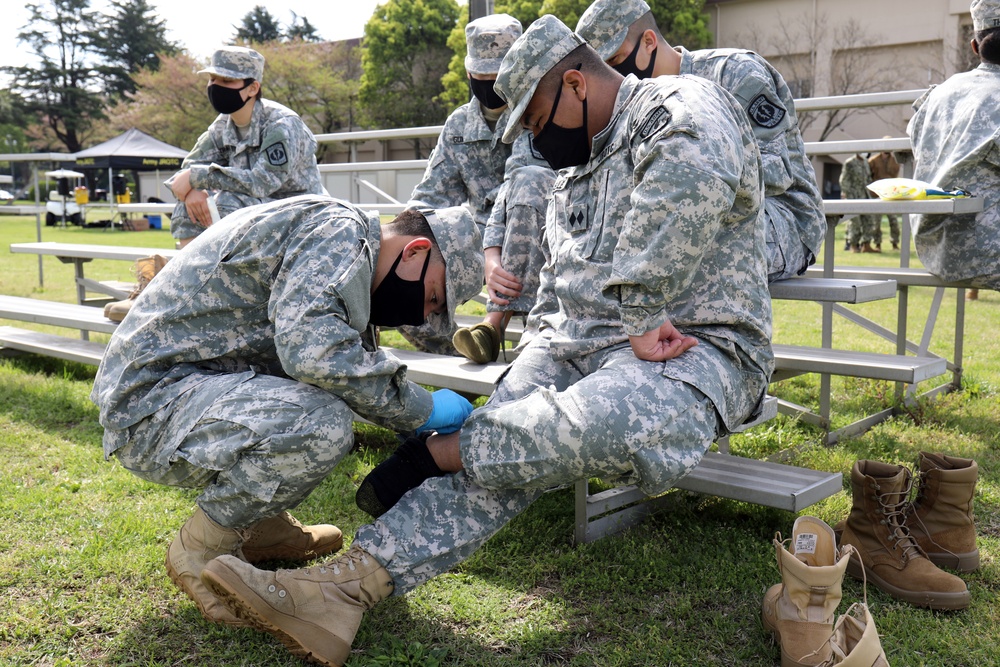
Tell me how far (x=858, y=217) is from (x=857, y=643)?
1210cm

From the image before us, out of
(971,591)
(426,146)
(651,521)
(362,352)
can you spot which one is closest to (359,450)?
(651,521)

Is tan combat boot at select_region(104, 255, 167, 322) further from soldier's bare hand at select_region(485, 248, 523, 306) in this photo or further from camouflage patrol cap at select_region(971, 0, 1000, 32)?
camouflage patrol cap at select_region(971, 0, 1000, 32)

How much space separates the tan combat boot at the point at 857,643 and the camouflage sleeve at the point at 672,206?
0.84 meters

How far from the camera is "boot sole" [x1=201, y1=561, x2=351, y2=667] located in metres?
2.13

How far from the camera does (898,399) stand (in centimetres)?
437

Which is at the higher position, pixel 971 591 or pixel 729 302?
pixel 729 302

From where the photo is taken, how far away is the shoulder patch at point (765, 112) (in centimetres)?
322

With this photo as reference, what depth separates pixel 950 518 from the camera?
2656 mm

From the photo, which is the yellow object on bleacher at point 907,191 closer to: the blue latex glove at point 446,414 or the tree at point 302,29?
the blue latex glove at point 446,414

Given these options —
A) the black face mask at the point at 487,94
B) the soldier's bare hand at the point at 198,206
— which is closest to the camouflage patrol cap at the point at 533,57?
the black face mask at the point at 487,94

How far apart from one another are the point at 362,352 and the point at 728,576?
1219 mm

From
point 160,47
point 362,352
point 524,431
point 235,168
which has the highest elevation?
point 160,47

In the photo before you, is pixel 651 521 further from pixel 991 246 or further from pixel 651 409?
pixel 991 246

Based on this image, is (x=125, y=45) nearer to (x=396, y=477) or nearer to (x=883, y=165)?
(x=883, y=165)
